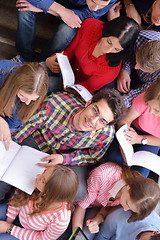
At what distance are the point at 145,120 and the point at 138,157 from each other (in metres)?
0.25

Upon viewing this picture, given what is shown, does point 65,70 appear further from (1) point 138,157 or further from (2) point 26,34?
(1) point 138,157

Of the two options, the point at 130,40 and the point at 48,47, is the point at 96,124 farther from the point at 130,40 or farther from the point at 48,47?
the point at 48,47

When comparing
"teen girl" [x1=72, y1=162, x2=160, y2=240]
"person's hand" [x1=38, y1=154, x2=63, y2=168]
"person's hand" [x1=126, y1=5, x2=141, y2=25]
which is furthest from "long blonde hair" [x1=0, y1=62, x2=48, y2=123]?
"person's hand" [x1=126, y1=5, x2=141, y2=25]

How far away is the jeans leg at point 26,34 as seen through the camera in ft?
5.70

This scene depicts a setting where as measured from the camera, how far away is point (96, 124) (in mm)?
1399

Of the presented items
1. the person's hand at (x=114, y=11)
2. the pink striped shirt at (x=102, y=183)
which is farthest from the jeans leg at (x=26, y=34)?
the pink striped shirt at (x=102, y=183)

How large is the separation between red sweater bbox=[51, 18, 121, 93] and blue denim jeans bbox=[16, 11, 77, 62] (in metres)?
0.05

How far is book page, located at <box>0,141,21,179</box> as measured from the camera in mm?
1443

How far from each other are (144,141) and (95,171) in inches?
16.1

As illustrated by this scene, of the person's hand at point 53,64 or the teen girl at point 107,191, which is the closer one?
the teen girl at point 107,191

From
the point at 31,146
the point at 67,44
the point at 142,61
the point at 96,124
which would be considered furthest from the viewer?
the point at 67,44

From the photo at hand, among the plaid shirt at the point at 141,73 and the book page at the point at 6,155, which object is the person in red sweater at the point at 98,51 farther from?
the book page at the point at 6,155

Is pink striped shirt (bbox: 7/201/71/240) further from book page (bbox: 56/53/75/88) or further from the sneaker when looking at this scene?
the sneaker

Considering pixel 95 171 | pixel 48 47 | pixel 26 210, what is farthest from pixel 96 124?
pixel 48 47
